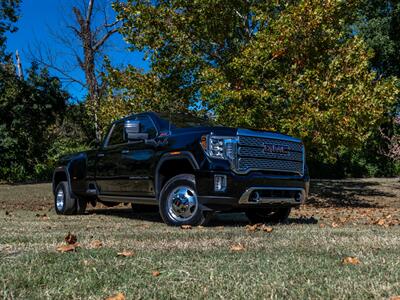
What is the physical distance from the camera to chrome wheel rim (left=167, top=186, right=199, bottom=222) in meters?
7.23

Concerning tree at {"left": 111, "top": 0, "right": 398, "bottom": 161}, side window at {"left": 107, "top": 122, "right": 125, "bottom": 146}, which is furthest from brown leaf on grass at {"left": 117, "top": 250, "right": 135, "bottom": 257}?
tree at {"left": 111, "top": 0, "right": 398, "bottom": 161}

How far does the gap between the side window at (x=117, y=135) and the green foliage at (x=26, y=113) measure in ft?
56.3

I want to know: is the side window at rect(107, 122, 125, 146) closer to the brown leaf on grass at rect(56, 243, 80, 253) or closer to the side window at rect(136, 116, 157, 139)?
the side window at rect(136, 116, 157, 139)

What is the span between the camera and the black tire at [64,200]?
10.2 meters

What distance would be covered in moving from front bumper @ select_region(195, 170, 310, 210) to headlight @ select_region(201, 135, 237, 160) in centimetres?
23

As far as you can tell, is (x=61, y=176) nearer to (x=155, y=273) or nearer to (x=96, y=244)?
(x=96, y=244)

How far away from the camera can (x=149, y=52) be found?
1538 cm

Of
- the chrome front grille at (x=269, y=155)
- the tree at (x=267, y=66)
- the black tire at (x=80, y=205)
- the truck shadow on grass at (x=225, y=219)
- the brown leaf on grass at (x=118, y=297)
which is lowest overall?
the truck shadow on grass at (x=225, y=219)

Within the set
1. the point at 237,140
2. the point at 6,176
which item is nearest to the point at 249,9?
the point at 237,140

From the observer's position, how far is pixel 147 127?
326 inches

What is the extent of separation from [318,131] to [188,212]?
7.03m

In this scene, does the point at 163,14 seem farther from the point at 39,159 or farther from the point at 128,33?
the point at 39,159

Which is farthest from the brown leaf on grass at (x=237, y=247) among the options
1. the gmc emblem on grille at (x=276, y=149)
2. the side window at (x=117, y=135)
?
the side window at (x=117, y=135)

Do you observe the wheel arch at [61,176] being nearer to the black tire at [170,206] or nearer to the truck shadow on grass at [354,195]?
the black tire at [170,206]
